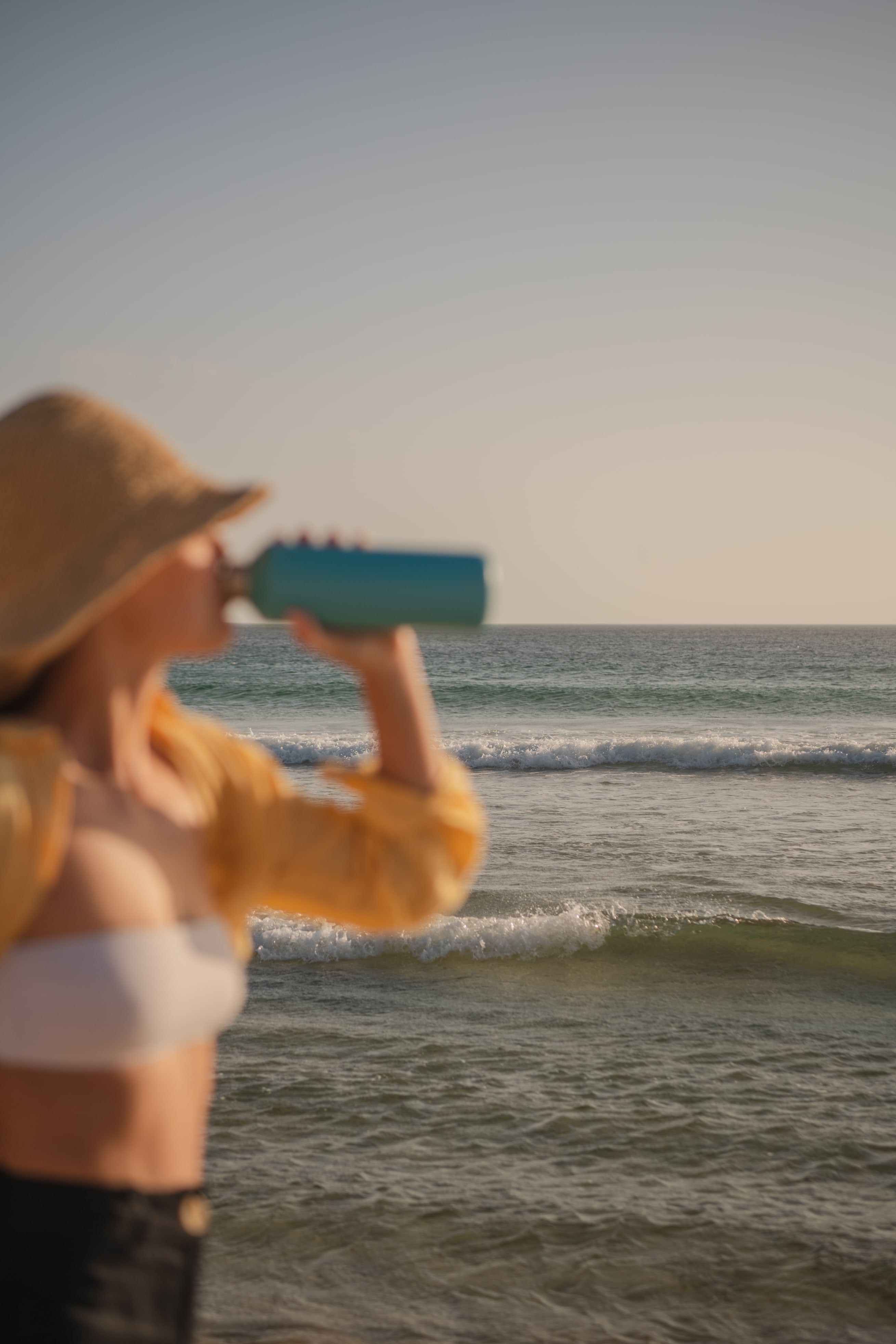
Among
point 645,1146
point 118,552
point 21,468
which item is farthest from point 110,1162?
point 645,1146

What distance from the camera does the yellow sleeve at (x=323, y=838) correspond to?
5.28 ft

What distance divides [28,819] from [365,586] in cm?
54

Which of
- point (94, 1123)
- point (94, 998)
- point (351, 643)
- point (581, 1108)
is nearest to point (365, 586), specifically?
point (351, 643)

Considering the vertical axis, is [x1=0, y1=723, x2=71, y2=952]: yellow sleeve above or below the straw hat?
below

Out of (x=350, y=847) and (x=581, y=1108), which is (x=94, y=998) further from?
(x=581, y=1108)

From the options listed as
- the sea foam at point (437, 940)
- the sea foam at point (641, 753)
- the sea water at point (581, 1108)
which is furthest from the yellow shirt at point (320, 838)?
the sea foam at point (641, 753)

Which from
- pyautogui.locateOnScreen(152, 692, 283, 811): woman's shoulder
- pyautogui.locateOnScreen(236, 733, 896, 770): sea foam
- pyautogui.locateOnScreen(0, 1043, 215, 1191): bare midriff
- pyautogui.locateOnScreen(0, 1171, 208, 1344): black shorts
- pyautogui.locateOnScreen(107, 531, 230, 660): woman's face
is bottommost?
pyautogui.locateOnScreen(236, 733, 896, 770): sea foam

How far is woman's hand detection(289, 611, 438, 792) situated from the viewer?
154cm

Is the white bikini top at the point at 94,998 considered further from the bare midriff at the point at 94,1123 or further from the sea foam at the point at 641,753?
the sea foam at the point at 641,753

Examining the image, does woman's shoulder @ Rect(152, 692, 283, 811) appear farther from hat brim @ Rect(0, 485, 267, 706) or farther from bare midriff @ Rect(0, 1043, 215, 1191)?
bare midriff @ Rect(0, 1043, 215, 1191)

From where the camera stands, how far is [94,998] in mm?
1287

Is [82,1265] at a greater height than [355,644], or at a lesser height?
lesser

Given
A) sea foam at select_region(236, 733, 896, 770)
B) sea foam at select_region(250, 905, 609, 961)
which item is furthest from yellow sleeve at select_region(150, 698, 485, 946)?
sea foam at select_region(236, 733, 896, 770)

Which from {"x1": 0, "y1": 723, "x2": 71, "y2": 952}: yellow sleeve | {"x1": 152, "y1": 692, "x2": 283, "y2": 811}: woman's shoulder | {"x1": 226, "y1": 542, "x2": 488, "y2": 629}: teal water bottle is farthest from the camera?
{"x1": 152, "y1": 692, "x2": 283, "y2": 811}: woman's shoulder
